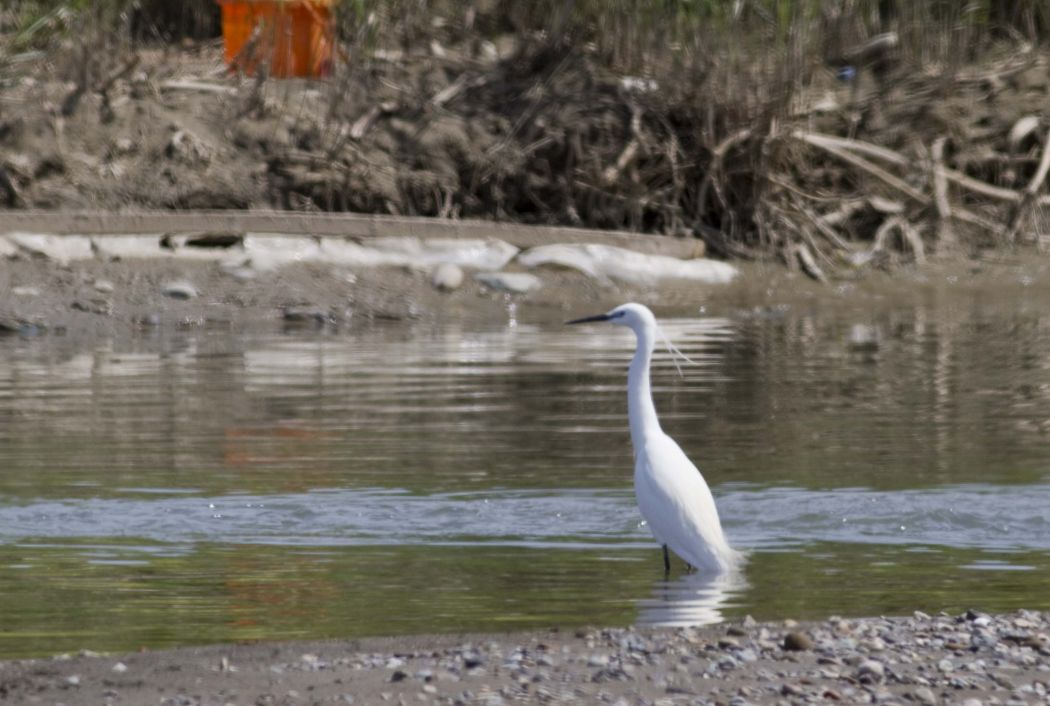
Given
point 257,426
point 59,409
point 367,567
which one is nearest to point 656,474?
point 367,567

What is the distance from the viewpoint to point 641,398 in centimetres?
892

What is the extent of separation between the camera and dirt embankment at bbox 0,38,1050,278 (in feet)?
68.7

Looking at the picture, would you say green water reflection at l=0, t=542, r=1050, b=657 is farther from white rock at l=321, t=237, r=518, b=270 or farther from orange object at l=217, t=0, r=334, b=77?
orange object at l=217, t=0, r=334, b=77

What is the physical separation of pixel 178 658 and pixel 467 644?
0.88 metres

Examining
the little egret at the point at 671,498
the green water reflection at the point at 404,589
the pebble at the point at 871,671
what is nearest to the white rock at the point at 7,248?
the green water reflection at the point at 404,589

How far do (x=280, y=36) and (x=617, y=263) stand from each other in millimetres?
5124

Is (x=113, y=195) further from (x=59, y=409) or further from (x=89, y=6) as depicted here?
(x=59, y=409)

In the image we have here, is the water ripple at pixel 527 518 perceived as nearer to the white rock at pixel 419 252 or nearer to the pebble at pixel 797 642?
the pebble at pixel 797 642

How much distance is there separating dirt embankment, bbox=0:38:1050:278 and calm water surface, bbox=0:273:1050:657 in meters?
4.51

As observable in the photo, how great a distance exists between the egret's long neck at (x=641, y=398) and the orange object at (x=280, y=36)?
42.9ft

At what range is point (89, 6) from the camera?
22.3m

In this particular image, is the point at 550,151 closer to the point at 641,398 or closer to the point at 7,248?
the point at 7,248

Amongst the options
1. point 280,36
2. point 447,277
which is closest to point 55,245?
point 447,277

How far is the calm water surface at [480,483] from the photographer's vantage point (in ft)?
24.1
